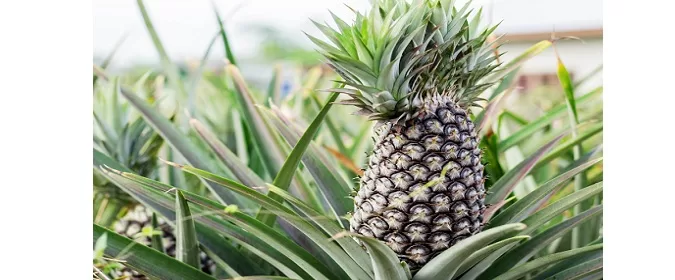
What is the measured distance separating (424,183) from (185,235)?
0.96ft

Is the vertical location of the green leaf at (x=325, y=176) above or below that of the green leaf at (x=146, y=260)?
above

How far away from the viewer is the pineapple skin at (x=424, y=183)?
1.90ft

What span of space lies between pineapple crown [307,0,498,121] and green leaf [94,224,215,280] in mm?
265

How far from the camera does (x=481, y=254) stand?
56cm

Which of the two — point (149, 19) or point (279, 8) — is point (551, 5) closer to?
point (279, 8)

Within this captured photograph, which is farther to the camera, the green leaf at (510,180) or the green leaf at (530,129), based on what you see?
the green leaf at (530,129)

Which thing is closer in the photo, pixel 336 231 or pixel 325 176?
pixel 336 231

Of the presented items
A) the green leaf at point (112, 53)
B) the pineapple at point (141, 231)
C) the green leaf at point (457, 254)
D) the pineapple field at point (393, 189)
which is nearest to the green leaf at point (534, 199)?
the pineapple field at point (393, 189)

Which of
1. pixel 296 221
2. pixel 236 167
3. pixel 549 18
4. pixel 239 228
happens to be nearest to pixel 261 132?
pixel 236 167

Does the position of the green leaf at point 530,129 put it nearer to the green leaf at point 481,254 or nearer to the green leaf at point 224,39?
the green leaf at point 481,254

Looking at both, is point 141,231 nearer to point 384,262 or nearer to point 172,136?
point 172,136

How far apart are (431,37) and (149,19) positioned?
1.79 ft

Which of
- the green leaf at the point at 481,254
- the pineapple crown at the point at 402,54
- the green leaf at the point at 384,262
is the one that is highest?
the pineapple crown at the point at 402,54

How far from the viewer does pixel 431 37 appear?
0.55 meters
